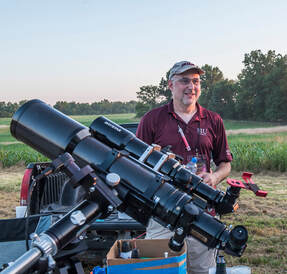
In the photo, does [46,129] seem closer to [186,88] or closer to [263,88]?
[186,88]

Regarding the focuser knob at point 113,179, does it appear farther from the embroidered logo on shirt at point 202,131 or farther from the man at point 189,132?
the embroidered logo on shirt at point 202,131

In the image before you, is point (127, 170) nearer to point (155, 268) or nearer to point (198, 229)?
point (198, 229)

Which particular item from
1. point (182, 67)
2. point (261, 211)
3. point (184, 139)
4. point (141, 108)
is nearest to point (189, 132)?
point (184, 139)

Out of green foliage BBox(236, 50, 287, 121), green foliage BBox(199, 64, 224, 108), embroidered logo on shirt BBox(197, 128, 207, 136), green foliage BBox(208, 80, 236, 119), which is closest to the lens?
embroidered logo on shirt BBox(197, 128, 207, 136)

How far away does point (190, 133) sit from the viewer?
3.35 metres

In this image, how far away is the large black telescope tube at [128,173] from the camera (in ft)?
5.37

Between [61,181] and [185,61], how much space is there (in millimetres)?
2741

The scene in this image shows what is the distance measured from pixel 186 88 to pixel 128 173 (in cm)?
172

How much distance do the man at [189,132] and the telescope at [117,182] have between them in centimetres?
122

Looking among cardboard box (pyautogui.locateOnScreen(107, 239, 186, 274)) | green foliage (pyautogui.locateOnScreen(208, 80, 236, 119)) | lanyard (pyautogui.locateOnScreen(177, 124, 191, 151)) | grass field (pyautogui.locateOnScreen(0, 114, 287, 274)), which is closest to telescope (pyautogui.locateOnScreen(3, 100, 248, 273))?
cardboard box (pyautogui.locateOnScreen(107, 239, 186, 274))

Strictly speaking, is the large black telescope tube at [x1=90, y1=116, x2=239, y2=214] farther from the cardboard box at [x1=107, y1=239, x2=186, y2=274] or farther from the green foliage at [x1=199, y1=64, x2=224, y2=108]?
the green foliage at [x1=199, y1=64, x2=224, y2=108]

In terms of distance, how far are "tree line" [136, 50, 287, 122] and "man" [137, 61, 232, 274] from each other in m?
46.0

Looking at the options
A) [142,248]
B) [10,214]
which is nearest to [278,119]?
[10,214]

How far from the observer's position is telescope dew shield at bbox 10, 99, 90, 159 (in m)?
1.96
